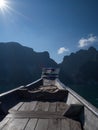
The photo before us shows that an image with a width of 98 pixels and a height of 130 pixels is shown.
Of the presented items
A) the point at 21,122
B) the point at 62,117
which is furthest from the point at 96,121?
the point at 21,122

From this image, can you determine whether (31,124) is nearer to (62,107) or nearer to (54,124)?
(54,124)

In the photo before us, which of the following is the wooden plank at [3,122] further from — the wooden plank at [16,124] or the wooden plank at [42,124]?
the wooden plank at [42,124]

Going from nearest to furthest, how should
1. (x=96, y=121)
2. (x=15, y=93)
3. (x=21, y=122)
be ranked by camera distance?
1. (x=96, y=121)
2. (x=21, y=122)
3. (x=15, y=93)

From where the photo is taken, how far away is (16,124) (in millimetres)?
3695

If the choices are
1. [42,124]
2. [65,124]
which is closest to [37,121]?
[42,124]

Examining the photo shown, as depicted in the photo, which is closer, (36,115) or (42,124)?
(42,124)

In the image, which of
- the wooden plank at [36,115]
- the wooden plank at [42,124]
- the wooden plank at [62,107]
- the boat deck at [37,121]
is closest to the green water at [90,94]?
the wooden plank at [62,107]

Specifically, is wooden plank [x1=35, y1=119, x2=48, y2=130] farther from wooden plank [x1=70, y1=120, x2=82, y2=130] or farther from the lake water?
the lake water

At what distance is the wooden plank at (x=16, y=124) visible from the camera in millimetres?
3482

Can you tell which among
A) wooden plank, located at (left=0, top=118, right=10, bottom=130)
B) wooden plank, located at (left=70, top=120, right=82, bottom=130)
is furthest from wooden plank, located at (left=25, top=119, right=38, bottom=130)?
wooden plank, located at (left=70, top=120, right=82, bottom=130)

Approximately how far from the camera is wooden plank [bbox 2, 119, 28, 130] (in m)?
3.48

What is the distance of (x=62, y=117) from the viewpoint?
4230 millimetres

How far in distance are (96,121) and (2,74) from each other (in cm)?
18814

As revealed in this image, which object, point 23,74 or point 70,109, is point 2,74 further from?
point 70,109
